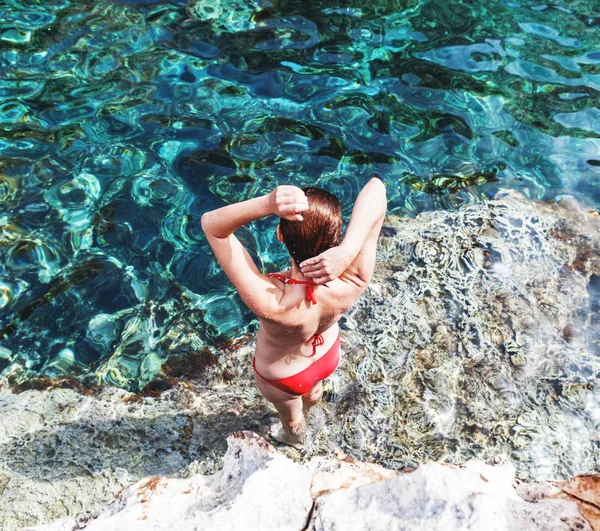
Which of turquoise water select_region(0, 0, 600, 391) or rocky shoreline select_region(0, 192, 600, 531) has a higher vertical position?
turquoise water select_region(0, 0, 600, 391)

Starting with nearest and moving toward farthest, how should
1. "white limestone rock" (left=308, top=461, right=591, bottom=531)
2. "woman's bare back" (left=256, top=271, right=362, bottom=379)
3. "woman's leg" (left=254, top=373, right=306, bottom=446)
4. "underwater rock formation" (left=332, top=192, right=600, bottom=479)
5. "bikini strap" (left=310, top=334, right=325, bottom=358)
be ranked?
"white limestone rock" (left=308, top=461, right=591, bottom=531) < "woman's bare back" (left=256, top=271, right=362, bottom=379) < "bikini strap" (left=310, top=334, right=325, bottom=358) < "woman's leg" (left=254, top=373, right=306, bottom=446) < "underwater rock formation" (left=332, top=192, right=600, bottom=479)

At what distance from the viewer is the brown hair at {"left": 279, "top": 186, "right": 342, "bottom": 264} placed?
2.66 meters

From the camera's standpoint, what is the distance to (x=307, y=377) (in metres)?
3.36

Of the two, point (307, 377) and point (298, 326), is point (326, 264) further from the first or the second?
point (307, 377)

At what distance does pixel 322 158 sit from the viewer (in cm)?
574

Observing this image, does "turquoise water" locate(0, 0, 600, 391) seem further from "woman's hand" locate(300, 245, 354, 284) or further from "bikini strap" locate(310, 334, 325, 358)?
"woman's hand" locate(300, 245, 354, 284)

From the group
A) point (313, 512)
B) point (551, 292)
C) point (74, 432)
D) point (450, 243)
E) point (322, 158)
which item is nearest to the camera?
point (313, 512)

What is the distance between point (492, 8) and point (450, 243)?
4205mm

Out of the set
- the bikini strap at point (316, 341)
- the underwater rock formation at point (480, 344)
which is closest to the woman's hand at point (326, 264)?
the bikini strap at point (316, 341)

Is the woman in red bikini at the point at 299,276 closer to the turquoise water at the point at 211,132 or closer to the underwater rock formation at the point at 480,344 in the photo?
the underwater rock formation at the point at 480,344

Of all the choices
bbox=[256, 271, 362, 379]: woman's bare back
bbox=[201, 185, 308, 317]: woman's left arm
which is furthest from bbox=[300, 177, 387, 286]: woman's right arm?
bbox=[201, 185, 308, 317]: woman's left arm

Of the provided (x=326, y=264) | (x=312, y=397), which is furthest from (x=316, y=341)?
(x=326, y=264)

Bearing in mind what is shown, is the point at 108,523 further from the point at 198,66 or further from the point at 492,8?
the point at 492,8

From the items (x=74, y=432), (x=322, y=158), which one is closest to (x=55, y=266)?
(x=74, y=432)
